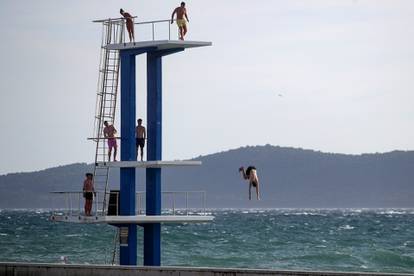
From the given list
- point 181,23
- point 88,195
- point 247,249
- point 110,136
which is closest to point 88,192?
point 88,195

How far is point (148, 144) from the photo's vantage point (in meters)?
28.3

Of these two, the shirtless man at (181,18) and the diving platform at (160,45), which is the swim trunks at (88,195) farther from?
the shirtless man at (181,18)

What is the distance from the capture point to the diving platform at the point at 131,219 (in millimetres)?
27031

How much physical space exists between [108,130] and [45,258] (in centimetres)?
2979

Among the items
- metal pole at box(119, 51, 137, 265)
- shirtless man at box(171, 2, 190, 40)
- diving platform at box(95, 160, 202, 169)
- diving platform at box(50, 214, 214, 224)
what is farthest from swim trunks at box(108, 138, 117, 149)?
shirtless man at box(171, 2, 190, 40)

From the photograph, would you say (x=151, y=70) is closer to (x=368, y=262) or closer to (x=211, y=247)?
(x=368, y=262)

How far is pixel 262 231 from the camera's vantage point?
292 ft

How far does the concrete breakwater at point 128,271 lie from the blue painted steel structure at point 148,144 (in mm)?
1705

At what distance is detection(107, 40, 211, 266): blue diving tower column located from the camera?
27.8m

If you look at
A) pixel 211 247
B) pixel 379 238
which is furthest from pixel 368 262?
pixel 379 238

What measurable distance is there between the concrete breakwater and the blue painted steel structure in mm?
1705

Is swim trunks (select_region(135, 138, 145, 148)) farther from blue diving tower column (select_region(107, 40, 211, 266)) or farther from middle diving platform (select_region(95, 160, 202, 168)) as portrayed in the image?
middle diving platform (select_region(95, 160, 202, 168))

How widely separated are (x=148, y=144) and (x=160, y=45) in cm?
244

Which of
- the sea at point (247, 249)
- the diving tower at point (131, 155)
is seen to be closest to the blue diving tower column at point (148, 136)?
the diving tower at point (131, 155)
